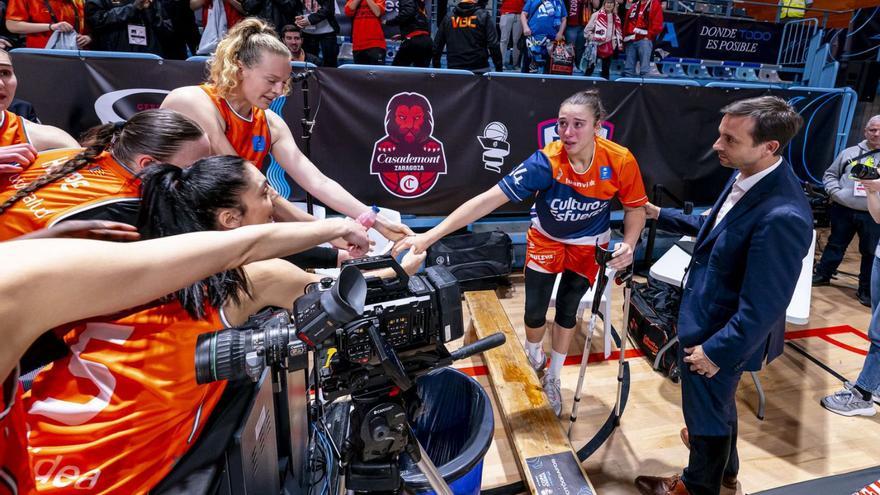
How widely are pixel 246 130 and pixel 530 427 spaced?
2056mm

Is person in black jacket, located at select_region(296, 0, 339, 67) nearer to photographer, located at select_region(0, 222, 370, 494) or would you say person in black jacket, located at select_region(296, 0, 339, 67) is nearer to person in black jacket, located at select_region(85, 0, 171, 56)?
person in black jacket, located at select_region(85, 0, 171, 56)

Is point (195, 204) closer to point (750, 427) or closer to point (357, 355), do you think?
point (357, 355)

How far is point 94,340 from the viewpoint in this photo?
3.58ft

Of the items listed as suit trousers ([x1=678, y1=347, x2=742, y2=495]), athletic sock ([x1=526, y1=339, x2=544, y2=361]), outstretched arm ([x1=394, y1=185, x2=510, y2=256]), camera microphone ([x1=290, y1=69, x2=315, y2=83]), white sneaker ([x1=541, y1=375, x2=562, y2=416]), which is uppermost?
camera microphone ([x1=290, y1=69, x2=315, y2=83])

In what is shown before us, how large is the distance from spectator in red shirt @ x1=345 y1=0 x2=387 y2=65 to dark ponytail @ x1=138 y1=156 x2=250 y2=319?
14.5 ft

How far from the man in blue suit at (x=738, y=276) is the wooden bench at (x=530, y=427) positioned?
1.62ft

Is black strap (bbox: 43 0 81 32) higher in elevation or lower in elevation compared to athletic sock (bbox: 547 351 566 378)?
higher

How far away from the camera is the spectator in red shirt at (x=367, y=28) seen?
530 cm

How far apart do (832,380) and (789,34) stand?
7160mm

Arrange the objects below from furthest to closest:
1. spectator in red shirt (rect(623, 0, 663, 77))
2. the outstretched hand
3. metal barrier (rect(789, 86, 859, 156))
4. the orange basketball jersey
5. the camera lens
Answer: spectator in red shirt (rect(623, 0, 663, 77)) < metal barrier (rect(789, 86, 859, 156)) < the orange basketball jersey < the outstretched hand < the camera lens

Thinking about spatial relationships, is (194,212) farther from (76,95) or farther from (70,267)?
(76,95)

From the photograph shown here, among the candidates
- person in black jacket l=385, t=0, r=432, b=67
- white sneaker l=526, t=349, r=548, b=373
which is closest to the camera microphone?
person in black jacket l=385, t=0, r=432, b=67

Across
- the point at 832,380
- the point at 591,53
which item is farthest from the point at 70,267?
the point at 591,53

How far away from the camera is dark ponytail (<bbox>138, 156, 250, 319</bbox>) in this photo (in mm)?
1270
